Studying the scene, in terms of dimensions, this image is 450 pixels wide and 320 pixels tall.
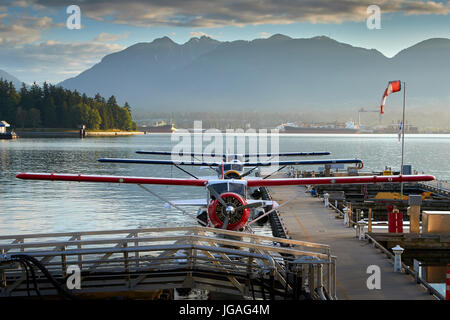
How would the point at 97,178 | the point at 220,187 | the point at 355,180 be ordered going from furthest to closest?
the point at 97,178, the point at 355,180, the point at 220,187

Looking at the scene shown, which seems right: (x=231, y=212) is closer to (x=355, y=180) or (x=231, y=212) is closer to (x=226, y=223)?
(x=226, y=223)

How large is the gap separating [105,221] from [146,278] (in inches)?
876

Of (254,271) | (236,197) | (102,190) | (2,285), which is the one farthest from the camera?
(102,190)

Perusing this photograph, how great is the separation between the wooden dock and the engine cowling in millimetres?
3160

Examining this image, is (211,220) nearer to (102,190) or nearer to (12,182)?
(102,190)

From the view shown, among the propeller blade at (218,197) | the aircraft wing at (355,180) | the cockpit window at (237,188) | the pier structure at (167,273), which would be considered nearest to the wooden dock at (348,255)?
the pier structure at (167,273)

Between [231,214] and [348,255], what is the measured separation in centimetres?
433

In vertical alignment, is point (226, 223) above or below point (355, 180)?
below

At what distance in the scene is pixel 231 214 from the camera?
19.3 meters

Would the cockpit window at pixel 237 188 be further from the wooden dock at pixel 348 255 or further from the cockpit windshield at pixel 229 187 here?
the wooden dock at pixel 348 255

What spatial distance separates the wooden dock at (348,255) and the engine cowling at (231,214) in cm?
316

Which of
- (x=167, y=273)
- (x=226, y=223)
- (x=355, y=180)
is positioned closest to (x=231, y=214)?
(x=226, y=223)
